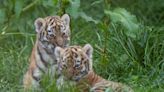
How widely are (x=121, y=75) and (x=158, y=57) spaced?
1.77 feet

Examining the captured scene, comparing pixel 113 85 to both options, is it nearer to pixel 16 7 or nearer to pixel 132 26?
pixel 132 26

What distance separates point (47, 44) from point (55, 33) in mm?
187

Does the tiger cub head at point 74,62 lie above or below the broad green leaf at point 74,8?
below

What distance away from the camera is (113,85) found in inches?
392

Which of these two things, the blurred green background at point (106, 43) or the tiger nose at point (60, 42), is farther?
the blurred green background at point (106, 43)

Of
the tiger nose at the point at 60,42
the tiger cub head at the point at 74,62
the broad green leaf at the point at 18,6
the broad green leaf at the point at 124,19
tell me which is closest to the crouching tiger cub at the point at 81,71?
the tiger cub head at the point at 74,62

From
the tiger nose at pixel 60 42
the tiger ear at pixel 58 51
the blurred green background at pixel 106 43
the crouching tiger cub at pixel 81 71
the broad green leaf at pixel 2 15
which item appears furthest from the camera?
the broad green leaf at pixel 2 15

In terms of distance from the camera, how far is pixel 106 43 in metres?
11.2

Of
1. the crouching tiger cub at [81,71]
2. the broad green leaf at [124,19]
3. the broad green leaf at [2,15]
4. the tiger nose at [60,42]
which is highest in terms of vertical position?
the broad green leaf at [2,15]

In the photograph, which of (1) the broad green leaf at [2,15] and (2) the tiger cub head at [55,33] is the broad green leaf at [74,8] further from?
(1) the broad green leaf at [2,15]

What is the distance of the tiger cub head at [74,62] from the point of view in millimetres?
9938

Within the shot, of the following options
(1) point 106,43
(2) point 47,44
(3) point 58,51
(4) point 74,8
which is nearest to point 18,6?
(2) point 47,44

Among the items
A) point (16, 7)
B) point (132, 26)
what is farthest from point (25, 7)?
point (132, 26)

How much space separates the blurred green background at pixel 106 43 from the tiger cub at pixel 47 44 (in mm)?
167
